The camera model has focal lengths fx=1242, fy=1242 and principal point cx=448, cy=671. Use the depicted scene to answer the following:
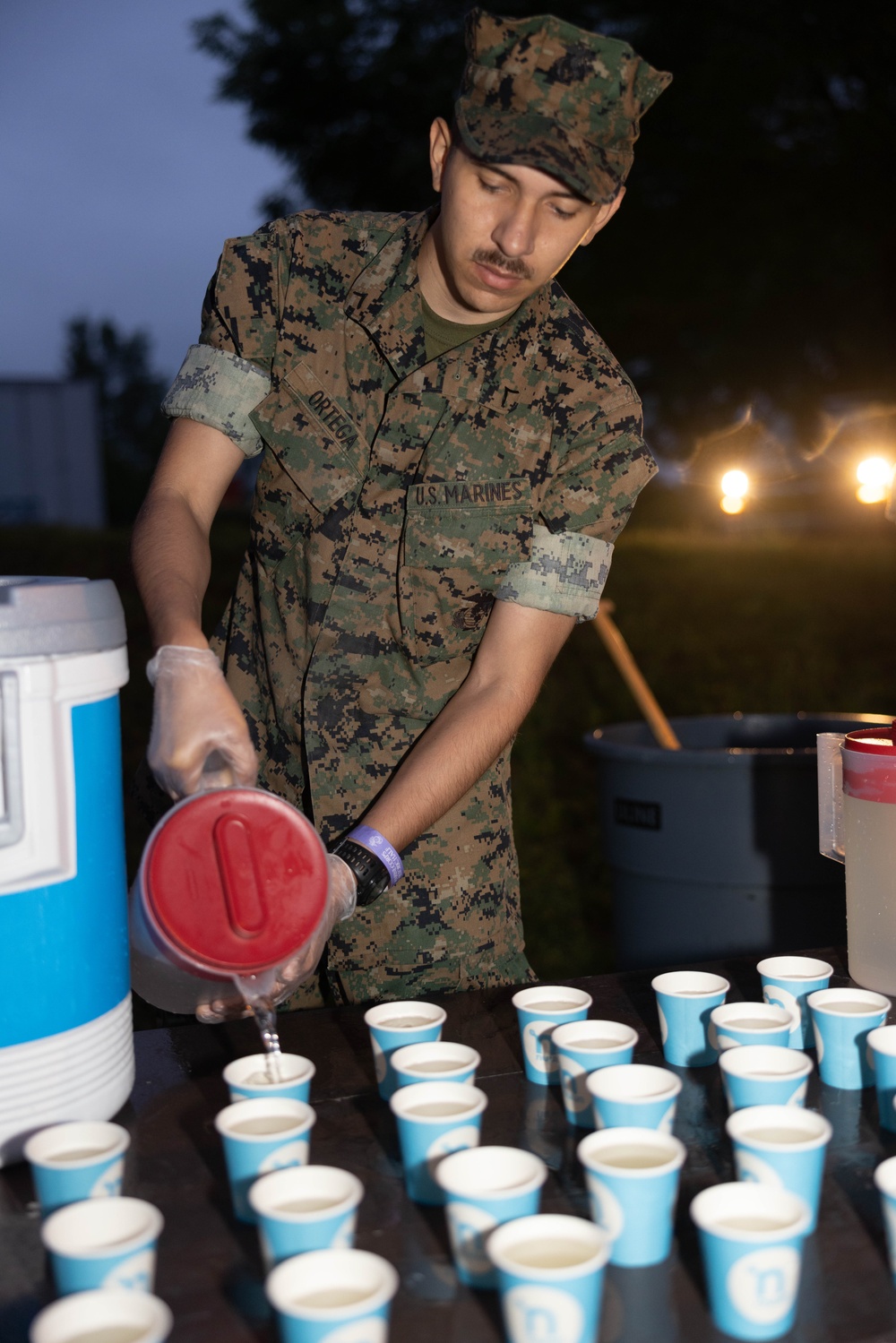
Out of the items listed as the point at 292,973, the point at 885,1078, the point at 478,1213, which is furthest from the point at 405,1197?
the point at 885,1078

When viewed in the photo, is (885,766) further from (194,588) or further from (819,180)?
(819,180)

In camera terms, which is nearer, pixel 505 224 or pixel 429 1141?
pixel 429 1141

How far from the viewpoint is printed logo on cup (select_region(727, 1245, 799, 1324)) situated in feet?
3.00

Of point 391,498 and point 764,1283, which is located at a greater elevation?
point 391,498

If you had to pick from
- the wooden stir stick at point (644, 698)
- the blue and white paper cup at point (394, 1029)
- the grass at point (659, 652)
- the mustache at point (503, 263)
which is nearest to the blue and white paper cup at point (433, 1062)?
the blue and white paper cup at point (394, 1029)

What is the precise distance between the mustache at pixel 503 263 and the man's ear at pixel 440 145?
0.16 metres

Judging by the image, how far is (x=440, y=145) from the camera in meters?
1.84

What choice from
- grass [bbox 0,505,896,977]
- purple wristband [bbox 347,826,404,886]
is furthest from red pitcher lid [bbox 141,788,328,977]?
grass [bbox 0,505,896,977]

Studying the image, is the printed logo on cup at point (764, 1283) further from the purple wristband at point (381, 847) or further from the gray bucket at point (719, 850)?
the gray bucket at point (719, 850)

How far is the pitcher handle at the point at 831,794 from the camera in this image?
1.75m

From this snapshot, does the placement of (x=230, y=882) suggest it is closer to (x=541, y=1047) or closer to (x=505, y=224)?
(x=541, y=1047)

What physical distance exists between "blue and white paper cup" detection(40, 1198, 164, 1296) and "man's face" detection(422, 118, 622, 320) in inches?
50.5

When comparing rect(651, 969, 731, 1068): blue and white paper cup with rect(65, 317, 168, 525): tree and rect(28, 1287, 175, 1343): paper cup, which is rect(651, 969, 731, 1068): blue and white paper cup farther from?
rect(65, 317, 168, 525): tree

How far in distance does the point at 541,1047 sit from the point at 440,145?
50.7 inches
